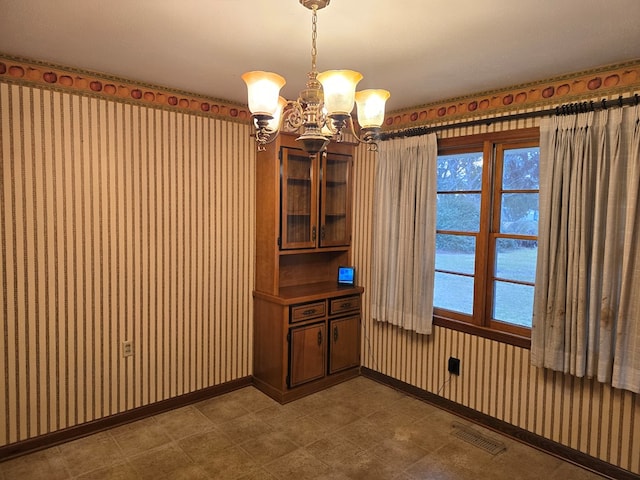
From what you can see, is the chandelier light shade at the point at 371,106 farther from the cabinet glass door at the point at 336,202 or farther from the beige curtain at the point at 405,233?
the cabinet glass door at the point at 336,202

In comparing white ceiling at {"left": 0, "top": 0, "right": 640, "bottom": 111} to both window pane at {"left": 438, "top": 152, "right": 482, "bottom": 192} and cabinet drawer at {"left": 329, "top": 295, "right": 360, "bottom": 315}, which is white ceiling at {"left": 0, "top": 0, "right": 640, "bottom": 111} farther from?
cabinet drawer at {"left": 329, "top": 295, "right": 360, "bottom": 315}

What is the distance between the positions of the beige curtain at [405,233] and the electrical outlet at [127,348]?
6.85ft

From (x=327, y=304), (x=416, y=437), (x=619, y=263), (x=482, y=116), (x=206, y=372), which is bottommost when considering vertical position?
(x=416, y=437)

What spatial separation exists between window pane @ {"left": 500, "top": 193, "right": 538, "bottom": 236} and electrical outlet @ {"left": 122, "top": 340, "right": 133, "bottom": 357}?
295 centimetres

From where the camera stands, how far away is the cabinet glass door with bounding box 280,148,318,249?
362 cm

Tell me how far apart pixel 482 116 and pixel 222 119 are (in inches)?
82.3

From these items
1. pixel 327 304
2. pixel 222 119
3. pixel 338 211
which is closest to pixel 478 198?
pixel 338 211

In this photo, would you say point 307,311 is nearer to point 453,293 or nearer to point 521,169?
point 453,293

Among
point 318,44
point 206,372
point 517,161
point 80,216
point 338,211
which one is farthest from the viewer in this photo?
point 338,211

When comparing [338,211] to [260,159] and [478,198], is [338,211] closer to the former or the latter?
[260,159]

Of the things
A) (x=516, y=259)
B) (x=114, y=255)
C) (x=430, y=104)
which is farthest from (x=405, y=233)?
(x=114, y=255)

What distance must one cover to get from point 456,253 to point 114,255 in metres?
2.67

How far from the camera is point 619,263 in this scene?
2.54 m

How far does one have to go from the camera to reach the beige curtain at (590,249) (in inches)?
97.7
